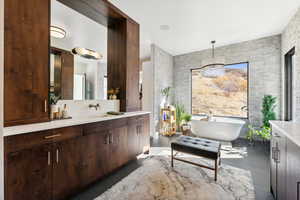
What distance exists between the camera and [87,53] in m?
2.67

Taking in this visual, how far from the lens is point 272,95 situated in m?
3.82

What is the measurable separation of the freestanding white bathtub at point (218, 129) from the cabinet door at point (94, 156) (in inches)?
102

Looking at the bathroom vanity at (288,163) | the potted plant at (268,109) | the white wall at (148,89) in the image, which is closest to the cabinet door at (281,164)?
the bathroom vanity at (288,163)

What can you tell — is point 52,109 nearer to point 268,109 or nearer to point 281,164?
point 281,164

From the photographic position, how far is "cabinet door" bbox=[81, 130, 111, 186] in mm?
1826

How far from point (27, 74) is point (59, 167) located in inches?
41.6

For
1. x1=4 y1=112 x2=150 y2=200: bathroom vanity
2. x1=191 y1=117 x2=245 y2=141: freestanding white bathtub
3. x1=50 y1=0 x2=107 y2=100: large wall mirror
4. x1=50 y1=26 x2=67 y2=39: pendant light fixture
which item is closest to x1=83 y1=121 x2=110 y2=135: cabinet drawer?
x1=4 y1=112 x2=150 y2=200: bathroom vanity

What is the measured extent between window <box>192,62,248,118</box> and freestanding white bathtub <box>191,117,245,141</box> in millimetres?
881

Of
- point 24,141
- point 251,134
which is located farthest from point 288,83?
point 24,141

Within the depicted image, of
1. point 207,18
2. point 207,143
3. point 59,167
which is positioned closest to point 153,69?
point 207,18

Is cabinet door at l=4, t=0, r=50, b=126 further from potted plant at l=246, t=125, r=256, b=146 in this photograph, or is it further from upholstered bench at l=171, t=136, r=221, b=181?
potted plant at l=246, t=125, r=256, b=146

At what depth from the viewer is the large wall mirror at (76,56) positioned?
2213 mm

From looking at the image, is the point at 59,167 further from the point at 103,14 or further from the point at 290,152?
the point at 103,14

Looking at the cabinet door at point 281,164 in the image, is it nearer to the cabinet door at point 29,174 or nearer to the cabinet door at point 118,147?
the cabinet door at point 118,147
